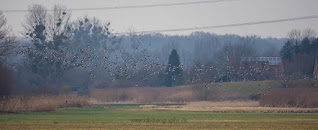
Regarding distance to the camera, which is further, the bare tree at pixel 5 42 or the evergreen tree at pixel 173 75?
the evergreen tree at pixel 173 75

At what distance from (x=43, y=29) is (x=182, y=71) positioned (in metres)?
34.4

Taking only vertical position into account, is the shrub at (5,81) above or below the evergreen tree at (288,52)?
below

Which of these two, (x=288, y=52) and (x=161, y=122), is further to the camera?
(x=288, y=52)

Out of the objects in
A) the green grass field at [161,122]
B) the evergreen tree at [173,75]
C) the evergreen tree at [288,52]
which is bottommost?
the green grass field at [161,122]

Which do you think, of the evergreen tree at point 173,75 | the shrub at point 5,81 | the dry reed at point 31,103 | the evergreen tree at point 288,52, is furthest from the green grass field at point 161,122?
the evergreen tree at point 288,52

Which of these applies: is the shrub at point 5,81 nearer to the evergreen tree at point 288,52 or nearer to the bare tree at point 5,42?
the bare tree at point 5,42

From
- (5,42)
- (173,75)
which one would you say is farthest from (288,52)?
(5,42)

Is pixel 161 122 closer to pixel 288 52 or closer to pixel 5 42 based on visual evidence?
pixel 5 42

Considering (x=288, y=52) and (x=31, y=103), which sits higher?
(x=288, y=52)

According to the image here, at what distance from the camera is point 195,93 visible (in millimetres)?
84500

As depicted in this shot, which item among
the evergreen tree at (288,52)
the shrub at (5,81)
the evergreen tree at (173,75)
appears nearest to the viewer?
the shrub at (5,81)

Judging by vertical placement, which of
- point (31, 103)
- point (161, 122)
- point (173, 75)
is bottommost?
point (161, 122)

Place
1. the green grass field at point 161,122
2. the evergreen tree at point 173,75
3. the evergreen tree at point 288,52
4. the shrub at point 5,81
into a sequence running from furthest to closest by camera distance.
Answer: the evergreen tree at point 288,52, the evergreen tree at point 173,75, the shrub at point 5,81, the green grass field at point 161,122

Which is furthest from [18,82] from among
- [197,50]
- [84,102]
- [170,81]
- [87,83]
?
[197,50]
